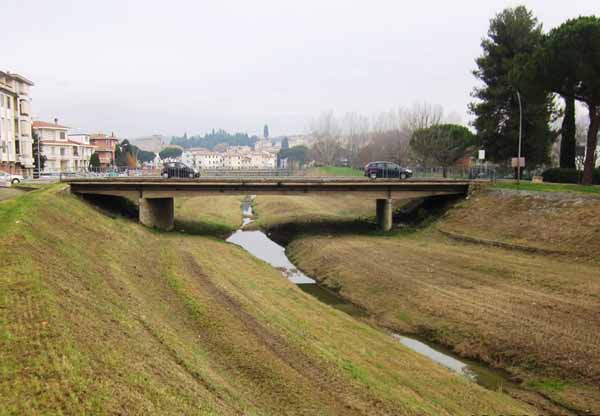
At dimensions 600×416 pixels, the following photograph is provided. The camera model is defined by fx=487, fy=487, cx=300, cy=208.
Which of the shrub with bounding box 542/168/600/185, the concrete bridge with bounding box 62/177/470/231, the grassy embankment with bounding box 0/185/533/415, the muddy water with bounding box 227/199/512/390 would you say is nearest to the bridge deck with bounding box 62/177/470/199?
the concrete bridge with bounding box 62/177/470/231

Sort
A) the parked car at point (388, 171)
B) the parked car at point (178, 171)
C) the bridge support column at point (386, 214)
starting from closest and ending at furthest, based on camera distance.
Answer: the bridge support column at point (386, 214) → the parked car at point (178, 171) → the parked car at point (388, 171)

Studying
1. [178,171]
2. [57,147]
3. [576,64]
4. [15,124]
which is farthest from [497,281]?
[57,147]

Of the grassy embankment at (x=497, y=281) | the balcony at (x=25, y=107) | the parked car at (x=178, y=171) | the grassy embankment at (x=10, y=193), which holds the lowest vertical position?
the grassy embankment at (x=497, y=281)

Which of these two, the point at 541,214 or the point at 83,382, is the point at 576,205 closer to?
the point at 541,214

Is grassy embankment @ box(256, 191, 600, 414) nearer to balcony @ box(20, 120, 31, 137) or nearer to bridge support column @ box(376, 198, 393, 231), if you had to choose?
bridge support column @ box(376, 198, 393, 231)

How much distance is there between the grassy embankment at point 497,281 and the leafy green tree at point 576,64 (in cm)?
968

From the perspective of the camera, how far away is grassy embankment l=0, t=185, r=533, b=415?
1036 cm

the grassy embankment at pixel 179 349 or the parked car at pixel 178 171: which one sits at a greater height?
the parked car at pixel 178 171

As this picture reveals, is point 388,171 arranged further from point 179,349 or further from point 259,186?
point 179,349

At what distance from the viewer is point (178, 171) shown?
52219 millimetres

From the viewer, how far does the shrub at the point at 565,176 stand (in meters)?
45.8

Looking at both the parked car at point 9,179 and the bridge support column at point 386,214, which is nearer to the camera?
the bridge support column at point 386,214

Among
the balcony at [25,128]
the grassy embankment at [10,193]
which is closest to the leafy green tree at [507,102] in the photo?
the grassy embankment at [10,193]

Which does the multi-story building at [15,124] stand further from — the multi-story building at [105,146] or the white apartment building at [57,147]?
the multi-story building at [105,146]
